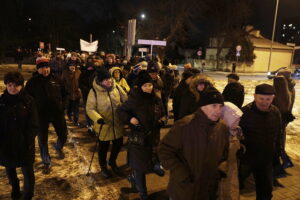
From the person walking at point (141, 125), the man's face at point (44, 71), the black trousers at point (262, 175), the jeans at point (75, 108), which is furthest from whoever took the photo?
the jeans at point (75, 108)

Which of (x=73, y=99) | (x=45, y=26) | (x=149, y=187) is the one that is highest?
(x=45, y=26)

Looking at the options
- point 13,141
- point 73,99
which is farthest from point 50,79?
point 73,99

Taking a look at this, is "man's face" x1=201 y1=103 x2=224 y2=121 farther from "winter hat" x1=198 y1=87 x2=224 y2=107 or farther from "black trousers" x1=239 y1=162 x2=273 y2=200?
Result: "black trousers" x1=239 y1=162 x2=273 y2=200

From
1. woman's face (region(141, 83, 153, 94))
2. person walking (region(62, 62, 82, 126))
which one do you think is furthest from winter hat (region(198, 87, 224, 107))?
person walking (region(62, 62, 82, 126))

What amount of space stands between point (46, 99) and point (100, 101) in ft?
3.33

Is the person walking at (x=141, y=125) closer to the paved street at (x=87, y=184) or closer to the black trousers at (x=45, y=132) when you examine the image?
the paved street at (x=87, y=184)

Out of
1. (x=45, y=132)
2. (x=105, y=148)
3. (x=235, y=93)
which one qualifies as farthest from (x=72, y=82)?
(x=235, y=93)

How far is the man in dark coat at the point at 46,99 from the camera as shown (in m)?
4.69

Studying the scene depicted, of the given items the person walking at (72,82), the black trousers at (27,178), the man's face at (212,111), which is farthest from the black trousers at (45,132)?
the man's face at (212,111)

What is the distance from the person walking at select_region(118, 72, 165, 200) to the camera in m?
3.85

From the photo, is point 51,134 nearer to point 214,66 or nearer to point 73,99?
point 73,99

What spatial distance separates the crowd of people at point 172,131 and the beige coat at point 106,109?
16mm

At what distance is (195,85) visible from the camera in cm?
486

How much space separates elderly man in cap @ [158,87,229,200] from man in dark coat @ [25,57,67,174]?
2.91 metres
